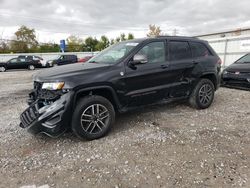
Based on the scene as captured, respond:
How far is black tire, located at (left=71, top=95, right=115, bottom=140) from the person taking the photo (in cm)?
346

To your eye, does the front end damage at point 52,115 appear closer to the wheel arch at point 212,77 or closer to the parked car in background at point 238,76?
the wheel arch at point 212,77

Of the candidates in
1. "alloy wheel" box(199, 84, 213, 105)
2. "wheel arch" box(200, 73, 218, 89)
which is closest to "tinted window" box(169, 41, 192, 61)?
"wheel arch" box(200, 73, 218, 89)

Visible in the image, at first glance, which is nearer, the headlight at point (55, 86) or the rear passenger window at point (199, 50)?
the headlight at point (55, 86)

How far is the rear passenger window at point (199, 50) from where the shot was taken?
5.05m

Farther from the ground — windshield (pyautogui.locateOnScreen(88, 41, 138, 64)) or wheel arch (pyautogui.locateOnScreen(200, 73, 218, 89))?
windshield (pyautogui.locateOnScreen(88, 41, 138, 64))

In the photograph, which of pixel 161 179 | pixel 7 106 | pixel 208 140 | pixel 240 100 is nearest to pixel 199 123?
pixel 208 140

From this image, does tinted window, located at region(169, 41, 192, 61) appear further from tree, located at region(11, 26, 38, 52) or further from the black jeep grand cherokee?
tree, located at region(11, 26, 38, 52)

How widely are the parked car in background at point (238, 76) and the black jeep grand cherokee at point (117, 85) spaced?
244cm

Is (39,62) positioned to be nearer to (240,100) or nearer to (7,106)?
(7,106)

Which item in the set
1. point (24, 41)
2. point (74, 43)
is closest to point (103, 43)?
point (74, 43)

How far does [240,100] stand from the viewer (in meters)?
6.10

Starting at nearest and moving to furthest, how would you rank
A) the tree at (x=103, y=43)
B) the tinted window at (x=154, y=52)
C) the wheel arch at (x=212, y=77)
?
the tinted window at (x=154, y=52) < the wheel arch at (x=212, y=77) < the tree at (x=103, y=43)

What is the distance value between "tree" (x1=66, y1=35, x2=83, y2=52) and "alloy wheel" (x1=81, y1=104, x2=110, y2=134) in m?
47.9

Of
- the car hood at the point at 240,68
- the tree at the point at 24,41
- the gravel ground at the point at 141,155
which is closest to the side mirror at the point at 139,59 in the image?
the gravel ground at the point at 141,155
